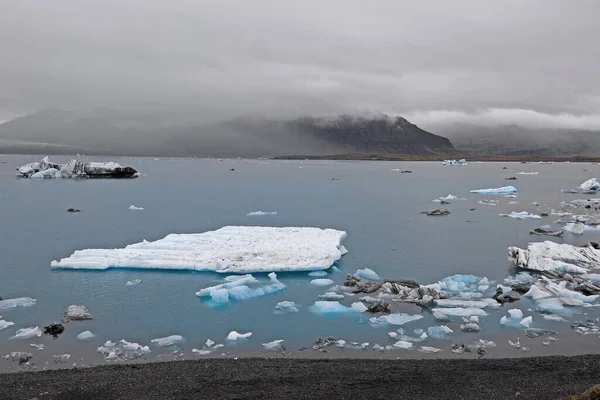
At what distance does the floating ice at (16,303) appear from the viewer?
51.6 ft

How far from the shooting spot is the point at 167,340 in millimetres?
12953

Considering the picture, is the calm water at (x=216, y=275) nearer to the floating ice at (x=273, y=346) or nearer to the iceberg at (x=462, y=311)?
the floating ice at (x=273, y=346)

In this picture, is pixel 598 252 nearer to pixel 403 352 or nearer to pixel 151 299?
pixel 403 352

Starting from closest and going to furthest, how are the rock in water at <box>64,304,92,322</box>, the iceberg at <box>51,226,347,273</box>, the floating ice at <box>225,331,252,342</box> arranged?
→ the floating ice at <box>225,331,252,342</box> < the rock in water at <box>64,304,92,322</box> < the iceberg at <box>51,226,347,273</box>

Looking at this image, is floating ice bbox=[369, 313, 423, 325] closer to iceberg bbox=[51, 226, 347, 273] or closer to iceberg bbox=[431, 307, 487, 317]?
iceberg bbox=[431, 307, 487, 317]

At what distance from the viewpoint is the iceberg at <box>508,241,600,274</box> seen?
1994 cm

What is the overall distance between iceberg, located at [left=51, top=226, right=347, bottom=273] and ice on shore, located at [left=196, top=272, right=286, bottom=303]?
152 cm

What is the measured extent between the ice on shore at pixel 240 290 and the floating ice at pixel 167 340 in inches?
123

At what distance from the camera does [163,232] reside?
29578mm

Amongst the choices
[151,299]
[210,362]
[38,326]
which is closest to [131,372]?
[210,362]

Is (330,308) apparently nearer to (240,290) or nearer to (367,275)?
(240,290)

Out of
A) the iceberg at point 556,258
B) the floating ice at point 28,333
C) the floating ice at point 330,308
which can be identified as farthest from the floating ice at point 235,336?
the iceberg at point 556,258

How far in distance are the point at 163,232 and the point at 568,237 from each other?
23477mm

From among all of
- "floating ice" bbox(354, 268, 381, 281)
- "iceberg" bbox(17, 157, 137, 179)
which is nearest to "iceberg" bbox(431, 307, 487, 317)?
A: "floating ice" bbox(354, 268, 381, 281)
